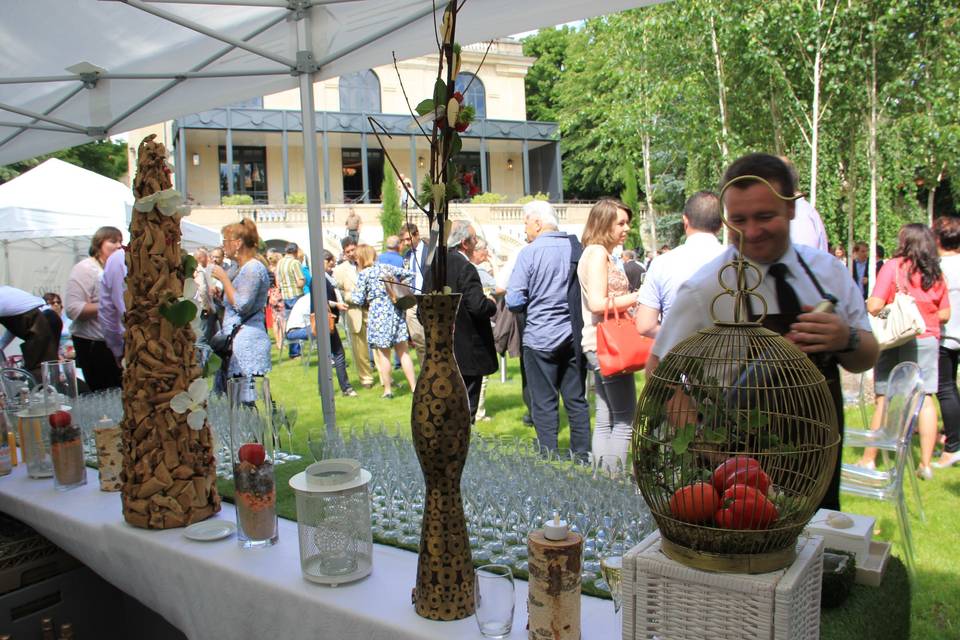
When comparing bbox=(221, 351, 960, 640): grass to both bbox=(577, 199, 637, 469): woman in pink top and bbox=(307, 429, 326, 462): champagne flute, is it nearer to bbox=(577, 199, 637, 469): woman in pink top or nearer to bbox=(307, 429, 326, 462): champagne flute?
bbox=(307, 429, 326, 462): champagne flute

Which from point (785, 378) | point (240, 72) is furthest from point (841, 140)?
point (785, 378)

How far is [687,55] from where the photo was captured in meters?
16.9

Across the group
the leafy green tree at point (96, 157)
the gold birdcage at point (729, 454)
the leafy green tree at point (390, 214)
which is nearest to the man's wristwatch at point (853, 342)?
the gold birdcage at point (729, 454)

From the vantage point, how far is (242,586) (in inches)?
61.7

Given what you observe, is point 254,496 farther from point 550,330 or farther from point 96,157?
point 96,157

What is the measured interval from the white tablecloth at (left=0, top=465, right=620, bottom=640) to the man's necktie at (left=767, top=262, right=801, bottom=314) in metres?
0.86

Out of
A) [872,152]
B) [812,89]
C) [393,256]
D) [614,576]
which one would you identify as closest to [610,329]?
[614,576]

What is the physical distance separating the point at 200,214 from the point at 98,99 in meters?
20.1

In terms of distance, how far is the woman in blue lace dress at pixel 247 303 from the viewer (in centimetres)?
457

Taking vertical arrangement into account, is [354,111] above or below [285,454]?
above

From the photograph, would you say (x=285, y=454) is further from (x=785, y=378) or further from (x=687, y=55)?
(x=687, y=55)

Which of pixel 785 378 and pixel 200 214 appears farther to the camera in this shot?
pixel 200 214

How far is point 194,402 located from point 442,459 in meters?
0.90

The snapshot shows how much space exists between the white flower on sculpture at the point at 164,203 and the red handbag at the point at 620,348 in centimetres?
224
